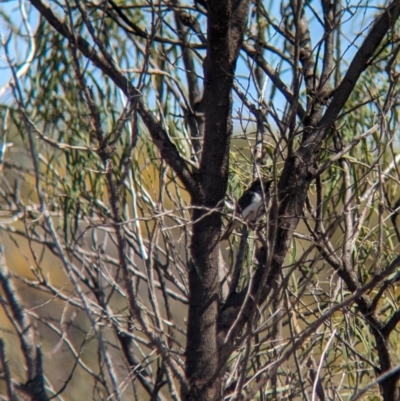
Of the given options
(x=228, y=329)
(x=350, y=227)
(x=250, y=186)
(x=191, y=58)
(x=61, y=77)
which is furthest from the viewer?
(x=191, y=58)

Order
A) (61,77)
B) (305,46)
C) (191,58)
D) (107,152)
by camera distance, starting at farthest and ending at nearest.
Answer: (191,58) → (61,77) → (305,46) → (107,152)

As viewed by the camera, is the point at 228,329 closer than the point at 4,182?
Yes

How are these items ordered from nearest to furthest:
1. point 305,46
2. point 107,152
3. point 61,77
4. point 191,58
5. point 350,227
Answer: point 107,152
point 350,227
point 305,46
point 61,77
point 191,58

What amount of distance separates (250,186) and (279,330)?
0.64 metres

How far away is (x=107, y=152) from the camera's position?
174 centimetres

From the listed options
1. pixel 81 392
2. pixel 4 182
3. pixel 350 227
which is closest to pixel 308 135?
pixel 350 227

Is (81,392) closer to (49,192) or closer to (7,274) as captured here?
(49,192)

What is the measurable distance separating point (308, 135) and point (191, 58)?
65.1 inches

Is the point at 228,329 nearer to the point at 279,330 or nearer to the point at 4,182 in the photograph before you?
the point at 279,330

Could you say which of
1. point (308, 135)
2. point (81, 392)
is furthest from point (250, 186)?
point (81, 392)

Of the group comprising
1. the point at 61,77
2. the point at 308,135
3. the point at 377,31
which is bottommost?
the point at 308,135

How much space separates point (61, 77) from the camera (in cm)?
344

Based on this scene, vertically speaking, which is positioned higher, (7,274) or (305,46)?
(305,46)

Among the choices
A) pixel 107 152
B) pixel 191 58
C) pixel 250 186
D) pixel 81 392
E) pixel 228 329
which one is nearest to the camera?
pixel 107 152
